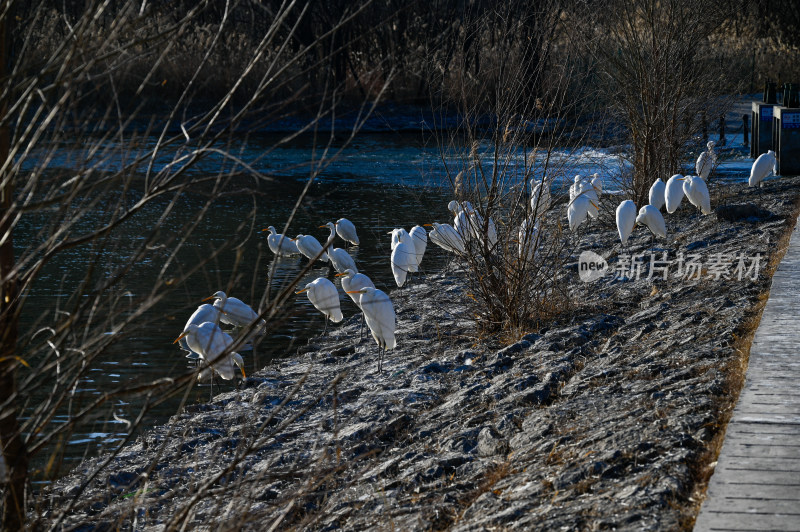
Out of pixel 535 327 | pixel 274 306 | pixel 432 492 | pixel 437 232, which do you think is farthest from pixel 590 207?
pixel 274 306

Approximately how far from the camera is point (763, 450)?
344 centimetres

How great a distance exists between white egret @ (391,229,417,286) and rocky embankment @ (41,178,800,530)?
3.17 ft

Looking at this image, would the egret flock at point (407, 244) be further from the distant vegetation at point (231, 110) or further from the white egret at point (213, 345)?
the distant vegetation at point (231, 110)

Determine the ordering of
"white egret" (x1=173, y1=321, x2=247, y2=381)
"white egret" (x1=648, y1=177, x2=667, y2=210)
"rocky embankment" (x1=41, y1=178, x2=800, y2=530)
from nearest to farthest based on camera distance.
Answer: "rocky embankment" (x1=41, y1=178, x2=800, y2=530) → "white egret" (x1=173, y1=321, x2=247, y2=381) → "white egret" (x1=648, y1=177, x2=667, y2=210)

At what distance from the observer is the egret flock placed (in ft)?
24.3

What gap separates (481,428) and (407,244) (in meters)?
5.74

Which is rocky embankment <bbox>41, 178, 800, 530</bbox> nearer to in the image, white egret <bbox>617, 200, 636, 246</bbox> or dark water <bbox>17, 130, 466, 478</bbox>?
dark water <bbox>17, 130, 466, 478</bbox>

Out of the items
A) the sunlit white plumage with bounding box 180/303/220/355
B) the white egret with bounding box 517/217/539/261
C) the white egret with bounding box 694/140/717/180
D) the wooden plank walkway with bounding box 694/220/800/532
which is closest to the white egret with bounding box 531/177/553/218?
the white egret with bounding box 517/217/539/261

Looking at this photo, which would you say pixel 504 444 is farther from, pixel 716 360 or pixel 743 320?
pixel 743 320

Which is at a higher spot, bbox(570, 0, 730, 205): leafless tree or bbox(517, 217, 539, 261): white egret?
bbox(570, 0, 730, 205): leafless tree

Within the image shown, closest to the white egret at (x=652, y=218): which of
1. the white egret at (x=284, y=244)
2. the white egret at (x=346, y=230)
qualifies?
the white egret at (x=346, y=230)

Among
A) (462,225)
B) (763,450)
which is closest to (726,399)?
(763,450)

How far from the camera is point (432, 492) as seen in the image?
4.43 meters

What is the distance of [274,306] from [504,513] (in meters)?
1.54
